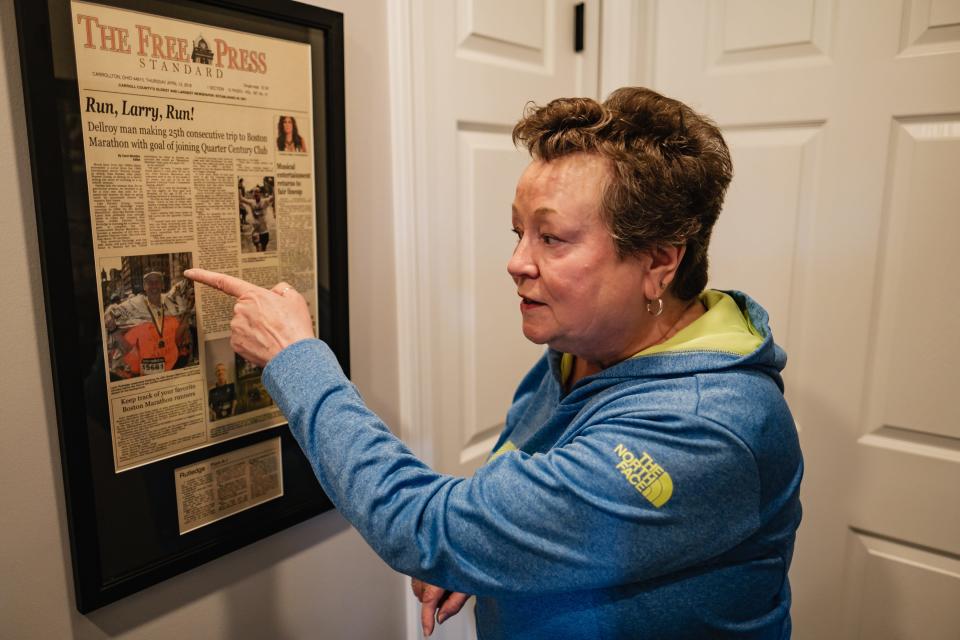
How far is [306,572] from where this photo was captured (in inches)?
44.9

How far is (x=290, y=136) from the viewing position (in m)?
0.99

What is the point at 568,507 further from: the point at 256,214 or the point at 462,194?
the point at 462,194

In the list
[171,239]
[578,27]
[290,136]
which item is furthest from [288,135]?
[578,27]

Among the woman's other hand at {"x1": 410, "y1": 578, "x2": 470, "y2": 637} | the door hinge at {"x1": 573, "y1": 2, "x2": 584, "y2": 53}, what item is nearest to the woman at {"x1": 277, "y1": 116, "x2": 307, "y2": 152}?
the woman's other hand at {"x1": 410, "y1": 578, "x2": 470, "y2": 637}

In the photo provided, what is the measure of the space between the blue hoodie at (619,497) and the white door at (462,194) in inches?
19.0

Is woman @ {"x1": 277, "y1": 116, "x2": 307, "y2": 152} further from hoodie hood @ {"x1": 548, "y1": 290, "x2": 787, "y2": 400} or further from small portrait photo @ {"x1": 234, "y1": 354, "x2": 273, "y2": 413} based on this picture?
hoodie hood @ {"x1": 548, "y1": 290, "x2": 787, "y2": 400}

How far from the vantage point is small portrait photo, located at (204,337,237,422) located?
3.09 feet

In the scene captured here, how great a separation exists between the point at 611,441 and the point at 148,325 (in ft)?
2.00

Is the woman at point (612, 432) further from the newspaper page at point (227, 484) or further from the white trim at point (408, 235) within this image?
the white trim at point (408, 235)

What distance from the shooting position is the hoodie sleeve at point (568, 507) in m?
0.67

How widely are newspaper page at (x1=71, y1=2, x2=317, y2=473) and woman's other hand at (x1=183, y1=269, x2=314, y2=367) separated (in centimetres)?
8

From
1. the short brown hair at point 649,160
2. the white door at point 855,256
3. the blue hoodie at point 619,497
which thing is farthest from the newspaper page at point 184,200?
the white door at point 855,256

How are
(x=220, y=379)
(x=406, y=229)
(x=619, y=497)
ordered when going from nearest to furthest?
1. (x=619, y=497)
2. (x=220, y=379)
3. (x=406, y=229)

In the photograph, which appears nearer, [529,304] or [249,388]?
[529,304]
